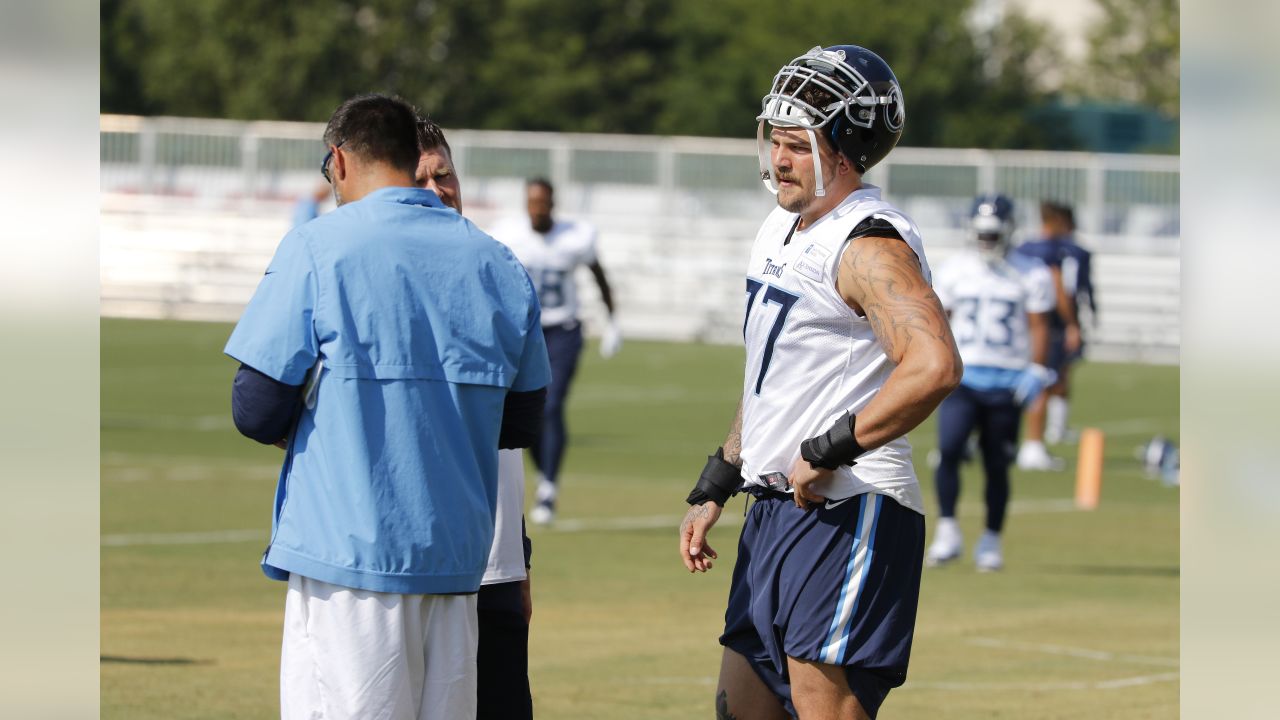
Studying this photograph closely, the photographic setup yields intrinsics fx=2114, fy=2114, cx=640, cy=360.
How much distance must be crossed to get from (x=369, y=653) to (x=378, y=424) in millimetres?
478

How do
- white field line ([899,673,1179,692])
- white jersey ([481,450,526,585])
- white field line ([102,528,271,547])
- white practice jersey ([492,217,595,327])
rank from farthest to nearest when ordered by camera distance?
white practice jersey ([492,217,595,327]), white field line ([102,528,271,547]), white field line ([899,673,1179,692]), white jersey ([481,450,526,585])

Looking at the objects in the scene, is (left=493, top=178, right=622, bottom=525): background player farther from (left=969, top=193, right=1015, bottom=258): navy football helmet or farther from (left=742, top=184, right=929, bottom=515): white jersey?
(left=742, top=184, right=929, bottom=515): white jersey

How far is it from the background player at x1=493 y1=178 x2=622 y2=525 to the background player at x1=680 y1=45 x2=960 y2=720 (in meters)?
9.02

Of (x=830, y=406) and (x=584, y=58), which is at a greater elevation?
(x=584, y=58)

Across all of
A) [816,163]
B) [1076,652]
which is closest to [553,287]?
[1076,652]

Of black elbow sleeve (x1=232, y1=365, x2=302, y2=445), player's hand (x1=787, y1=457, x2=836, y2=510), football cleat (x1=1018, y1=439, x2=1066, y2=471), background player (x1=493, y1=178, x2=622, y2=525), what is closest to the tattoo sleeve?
player's hand (x1=787, y1=457, x2=836, y2=510)

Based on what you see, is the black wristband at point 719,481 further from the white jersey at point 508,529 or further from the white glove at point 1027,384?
the white glove at point 1027,384

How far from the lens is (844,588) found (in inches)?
189

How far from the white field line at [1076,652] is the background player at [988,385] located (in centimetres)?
250

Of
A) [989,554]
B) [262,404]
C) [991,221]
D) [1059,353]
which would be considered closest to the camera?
[262,404]

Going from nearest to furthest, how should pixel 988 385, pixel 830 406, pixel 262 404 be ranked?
pixel 262 404
pixel 830 406
pixel 988 385

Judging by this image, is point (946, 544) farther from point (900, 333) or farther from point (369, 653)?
point (369, 653)

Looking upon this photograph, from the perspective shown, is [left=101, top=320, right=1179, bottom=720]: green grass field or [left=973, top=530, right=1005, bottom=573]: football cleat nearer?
[left=101, top=320, right=1179, bottom=720]: green grass field

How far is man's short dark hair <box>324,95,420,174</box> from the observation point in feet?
15.1
